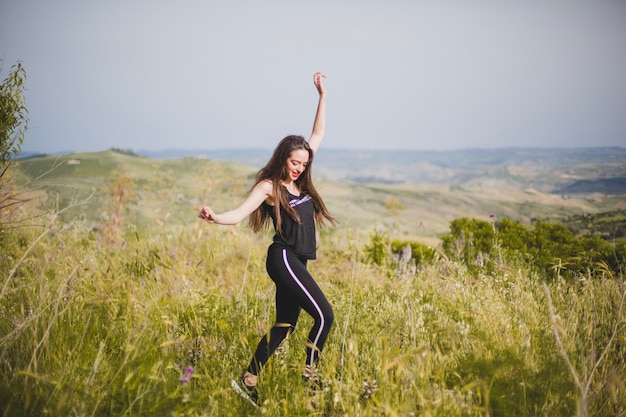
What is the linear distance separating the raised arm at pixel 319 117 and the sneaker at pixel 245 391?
2.03 meters

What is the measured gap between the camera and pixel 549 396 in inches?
86.5

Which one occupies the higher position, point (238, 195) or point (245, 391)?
point (238, 195)

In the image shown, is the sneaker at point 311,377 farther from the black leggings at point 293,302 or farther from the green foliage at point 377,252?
the green foliage at point 377,252

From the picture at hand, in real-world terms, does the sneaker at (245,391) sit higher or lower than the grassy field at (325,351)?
lower

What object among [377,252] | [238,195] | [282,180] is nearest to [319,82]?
[282,180]

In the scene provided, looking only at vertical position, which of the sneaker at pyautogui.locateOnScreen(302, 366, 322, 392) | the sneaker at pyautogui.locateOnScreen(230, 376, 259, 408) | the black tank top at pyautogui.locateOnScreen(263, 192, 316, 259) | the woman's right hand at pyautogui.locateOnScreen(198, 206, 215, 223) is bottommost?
the sneaker at pyautogui.locateOnScreen(230, 376, 259, 408)

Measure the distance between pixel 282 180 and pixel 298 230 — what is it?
458 millimetres

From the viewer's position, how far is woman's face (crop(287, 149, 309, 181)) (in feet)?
10.1

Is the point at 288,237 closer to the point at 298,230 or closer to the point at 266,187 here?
the point at 298,230

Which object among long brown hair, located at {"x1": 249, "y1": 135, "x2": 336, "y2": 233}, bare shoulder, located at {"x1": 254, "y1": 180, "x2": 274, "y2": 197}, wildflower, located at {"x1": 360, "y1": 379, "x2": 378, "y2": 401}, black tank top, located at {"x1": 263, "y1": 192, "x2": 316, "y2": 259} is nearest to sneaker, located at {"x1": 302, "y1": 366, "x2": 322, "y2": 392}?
wildflower, located at {"x1": 360, "y1": 379, "x2": 378, "y2": 401}

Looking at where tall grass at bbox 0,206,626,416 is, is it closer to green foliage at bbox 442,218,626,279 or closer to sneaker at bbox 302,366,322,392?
sneaker at bbox 302,366,322,392

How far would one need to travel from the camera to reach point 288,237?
9.59 feet

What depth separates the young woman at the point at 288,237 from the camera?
2.70 metres

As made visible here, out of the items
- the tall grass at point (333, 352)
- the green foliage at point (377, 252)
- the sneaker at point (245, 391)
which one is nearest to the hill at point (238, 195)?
the green foliage at point (377, 252)
